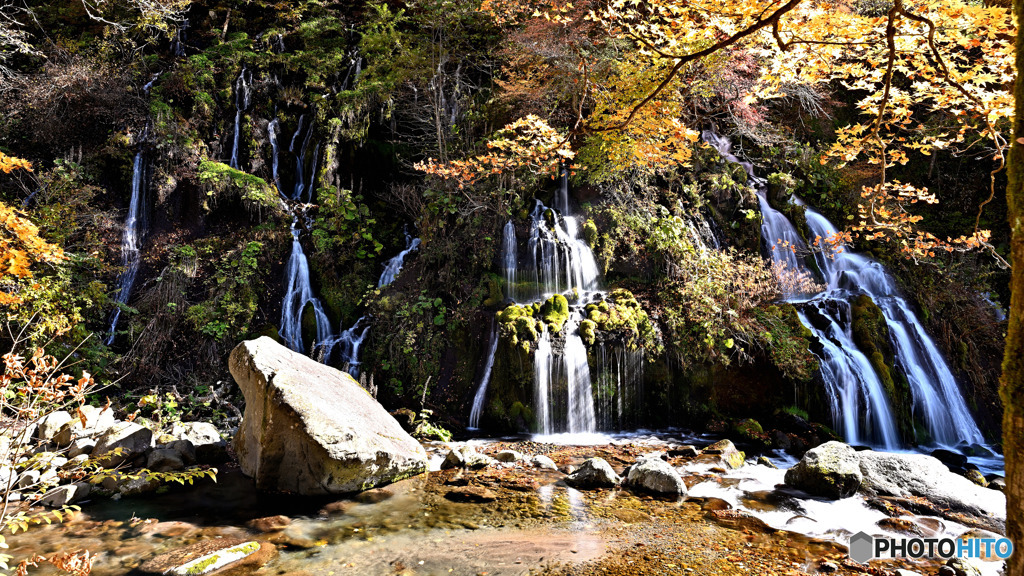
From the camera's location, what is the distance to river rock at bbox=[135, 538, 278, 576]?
3.83 m

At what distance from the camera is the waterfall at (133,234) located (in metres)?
9.70

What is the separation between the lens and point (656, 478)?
221 inches

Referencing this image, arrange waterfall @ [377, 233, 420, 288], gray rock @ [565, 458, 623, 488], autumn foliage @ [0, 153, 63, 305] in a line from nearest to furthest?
autumn foliage @ [0, 153, 63, 305] → gray rock @ [565, 458, 623, 488] → waterfall @ [377, 233, 420, 288]

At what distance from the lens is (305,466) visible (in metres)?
5.32

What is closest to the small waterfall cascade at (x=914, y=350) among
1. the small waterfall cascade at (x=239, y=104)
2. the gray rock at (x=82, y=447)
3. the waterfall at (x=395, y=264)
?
the waterfall at (x=395, y=264)

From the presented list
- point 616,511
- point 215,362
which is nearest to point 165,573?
point 616,511

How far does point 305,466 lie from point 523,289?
547 centimetres

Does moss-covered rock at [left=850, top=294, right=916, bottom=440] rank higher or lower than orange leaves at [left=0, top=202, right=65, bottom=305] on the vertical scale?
lower

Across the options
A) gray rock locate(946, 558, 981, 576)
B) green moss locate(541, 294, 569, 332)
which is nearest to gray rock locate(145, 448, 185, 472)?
green moss locate(541, 294, 569, 332)

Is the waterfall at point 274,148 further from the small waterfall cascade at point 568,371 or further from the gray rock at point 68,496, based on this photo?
the gray rock at point 68,496

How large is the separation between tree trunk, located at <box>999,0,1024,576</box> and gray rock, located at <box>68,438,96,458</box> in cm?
853

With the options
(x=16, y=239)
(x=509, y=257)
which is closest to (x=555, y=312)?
(x=509, y=257)

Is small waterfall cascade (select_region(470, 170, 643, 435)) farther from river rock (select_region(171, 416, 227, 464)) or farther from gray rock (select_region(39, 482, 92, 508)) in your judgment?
gray rock (select_region(39, 482, 92, 508))

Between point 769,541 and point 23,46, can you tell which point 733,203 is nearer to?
point 769,541
